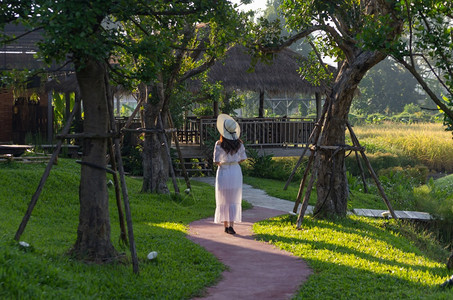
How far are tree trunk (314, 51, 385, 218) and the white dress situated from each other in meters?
1.86

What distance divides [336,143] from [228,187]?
2.60 meters

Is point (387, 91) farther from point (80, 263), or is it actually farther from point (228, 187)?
point (80, 263)

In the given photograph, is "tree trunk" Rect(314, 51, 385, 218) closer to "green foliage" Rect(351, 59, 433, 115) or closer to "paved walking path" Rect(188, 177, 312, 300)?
"paved walking path" Rect(188, 177, 312, 300)

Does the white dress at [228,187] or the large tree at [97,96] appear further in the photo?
the white dress at [228,187]

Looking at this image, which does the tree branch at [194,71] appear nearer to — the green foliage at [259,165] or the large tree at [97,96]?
the green foliage at [259,165]

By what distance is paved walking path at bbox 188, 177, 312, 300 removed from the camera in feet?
23.6

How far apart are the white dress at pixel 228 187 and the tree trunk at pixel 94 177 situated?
3241 millimetres

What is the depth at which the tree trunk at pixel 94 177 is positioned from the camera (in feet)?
25.7

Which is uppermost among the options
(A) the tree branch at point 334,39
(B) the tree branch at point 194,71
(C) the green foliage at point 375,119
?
(A) the tree branch at point 334,39

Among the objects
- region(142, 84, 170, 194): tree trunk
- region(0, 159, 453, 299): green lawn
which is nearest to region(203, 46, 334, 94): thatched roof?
region(142, 84, 170, 194): tree trunk

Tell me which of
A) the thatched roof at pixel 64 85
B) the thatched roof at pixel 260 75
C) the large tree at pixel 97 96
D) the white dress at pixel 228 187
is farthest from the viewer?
the thatched roof at pixel 260 75

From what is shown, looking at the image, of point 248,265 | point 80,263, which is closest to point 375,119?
point 248,265

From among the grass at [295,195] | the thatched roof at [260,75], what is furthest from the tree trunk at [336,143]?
the thatched roof at [260,75]

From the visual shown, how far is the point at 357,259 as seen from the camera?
348 inches
